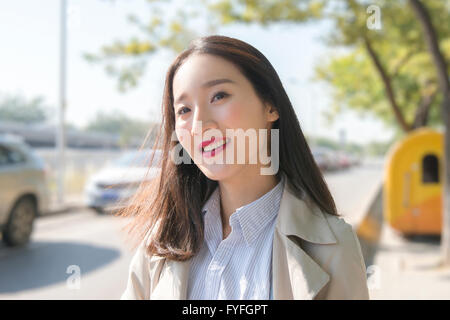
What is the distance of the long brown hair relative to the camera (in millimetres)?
1224

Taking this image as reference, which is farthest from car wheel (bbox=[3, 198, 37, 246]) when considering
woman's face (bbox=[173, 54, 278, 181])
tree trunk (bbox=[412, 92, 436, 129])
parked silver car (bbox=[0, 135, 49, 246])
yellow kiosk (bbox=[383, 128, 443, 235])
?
tree trunk (bbox=[412, 92, 436, 129])

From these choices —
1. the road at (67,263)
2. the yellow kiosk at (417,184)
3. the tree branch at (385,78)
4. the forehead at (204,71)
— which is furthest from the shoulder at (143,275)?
the tree branch at (385,78)

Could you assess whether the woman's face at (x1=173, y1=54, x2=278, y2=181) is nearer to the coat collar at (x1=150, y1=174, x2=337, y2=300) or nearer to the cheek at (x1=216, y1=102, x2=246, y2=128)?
Result: the cheek at (x1=216, y1=102, x2=246, y2=128)

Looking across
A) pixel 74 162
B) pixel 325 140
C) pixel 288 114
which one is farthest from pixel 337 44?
pixel 325 140

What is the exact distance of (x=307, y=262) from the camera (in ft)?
3.54

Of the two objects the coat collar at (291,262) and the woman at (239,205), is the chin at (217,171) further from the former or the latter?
the coat collar at (291,262)

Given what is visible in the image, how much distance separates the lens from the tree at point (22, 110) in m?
38.7

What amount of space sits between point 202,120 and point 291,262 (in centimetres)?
42

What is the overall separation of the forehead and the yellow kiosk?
21.8 feet

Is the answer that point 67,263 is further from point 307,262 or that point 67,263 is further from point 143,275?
point 307,262

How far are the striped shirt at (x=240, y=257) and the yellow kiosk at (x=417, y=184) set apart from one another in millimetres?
6503

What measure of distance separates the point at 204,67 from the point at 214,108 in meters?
0.12

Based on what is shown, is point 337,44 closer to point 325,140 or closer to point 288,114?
point 288,114

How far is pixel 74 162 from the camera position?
840 inches
